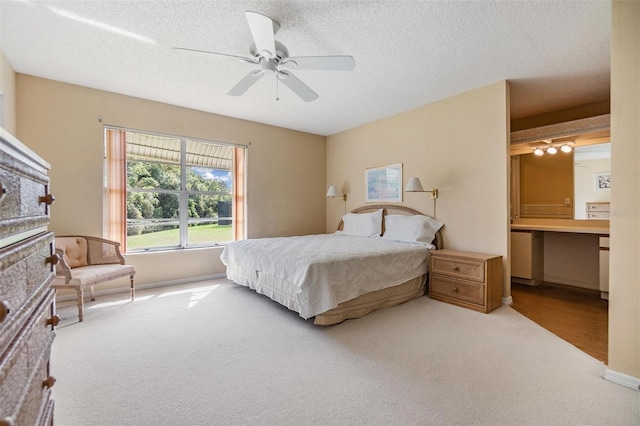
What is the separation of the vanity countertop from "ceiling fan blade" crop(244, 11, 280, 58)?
4.29m

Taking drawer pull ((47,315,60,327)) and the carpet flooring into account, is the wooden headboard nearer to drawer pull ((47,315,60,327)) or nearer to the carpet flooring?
the carpet flooring

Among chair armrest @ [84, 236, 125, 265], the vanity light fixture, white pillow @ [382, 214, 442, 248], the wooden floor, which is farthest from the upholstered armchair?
the vanity light fixture

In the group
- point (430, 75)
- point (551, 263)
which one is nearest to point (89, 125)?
point (430, 75)

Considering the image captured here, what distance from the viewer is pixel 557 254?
4.32 meters

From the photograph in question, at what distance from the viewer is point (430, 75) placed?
3305 mm

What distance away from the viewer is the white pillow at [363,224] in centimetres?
478

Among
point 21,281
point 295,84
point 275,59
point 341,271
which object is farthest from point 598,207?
point 21,281

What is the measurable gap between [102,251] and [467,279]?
4.62 meters

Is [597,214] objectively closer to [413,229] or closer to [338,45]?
[413,229]

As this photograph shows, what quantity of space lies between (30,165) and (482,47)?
3.44 metres

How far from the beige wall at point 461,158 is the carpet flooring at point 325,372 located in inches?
43.2

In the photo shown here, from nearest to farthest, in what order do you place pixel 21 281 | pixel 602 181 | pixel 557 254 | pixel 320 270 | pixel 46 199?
pixel 21 281
pixel 46 199
pixel 320 270
pixel 602 181
pixel 557 254

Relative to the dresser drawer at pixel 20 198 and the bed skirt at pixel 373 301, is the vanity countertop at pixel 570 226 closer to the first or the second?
the bed skirt at pixel 373 301

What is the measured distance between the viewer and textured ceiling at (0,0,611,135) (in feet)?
7.28
